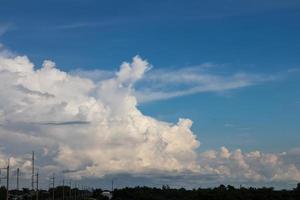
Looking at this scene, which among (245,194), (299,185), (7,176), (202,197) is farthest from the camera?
(299,185)

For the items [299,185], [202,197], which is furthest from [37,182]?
[299,185]

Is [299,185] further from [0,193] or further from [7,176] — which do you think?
[7,176]

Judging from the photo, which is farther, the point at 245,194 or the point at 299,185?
the point at 299,185

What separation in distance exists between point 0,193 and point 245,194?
228 feet

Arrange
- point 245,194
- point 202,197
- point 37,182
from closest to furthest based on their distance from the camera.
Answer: point 37,182 → point 202,197 → point 245,194

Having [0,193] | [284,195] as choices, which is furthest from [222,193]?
[0,193]

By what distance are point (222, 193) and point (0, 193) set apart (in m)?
64.0

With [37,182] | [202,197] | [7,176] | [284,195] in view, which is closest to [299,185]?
[284,195]

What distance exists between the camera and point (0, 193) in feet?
574

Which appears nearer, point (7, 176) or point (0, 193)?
point (7, 176)

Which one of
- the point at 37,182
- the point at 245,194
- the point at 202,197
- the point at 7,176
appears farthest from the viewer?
the point at 245,194

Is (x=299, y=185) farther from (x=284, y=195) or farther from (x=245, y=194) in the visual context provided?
(x=245, y=194)

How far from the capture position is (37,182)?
141m

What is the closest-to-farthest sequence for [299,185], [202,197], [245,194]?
[202,197] < [245,194] < [299,185]
